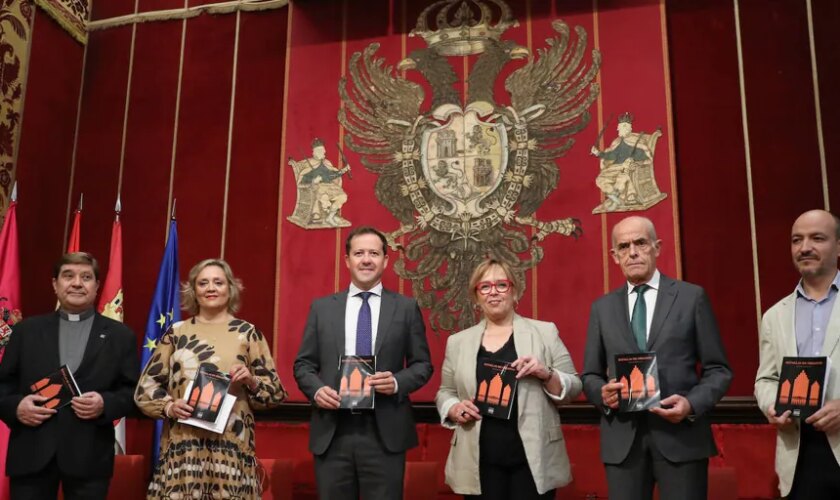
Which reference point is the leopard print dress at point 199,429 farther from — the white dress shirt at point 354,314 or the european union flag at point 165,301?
the european union flag at point 165,301

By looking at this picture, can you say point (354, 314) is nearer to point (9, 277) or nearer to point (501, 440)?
point (501, 440)

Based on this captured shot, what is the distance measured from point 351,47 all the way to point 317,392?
2.90 m

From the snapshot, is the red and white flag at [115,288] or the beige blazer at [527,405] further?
the red and white flag at [115,288]

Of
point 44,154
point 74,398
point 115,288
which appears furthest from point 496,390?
point 44,154

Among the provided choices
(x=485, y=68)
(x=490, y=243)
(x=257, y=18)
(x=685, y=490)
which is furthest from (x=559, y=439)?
(x=257, y=18)

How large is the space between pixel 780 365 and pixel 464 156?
2453mm

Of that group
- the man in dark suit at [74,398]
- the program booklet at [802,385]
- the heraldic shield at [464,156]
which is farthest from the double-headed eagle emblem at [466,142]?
the program booklet at [802,385]

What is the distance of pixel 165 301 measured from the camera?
15.3 ft

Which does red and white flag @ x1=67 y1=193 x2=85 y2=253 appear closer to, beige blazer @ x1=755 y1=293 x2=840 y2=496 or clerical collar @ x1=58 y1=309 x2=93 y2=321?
clerical collar @ x1=58 y1=309 x2=93 y2=321

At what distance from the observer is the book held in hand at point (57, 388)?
292 cm

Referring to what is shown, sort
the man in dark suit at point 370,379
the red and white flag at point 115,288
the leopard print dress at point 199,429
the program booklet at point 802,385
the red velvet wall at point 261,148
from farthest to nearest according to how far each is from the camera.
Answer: the red and white flag at point 115,288
the red velvet wall at point 261,148
the leopard print dress at point 199,429
the man in dark suit at point 370,379
the program booklet at point 802,385

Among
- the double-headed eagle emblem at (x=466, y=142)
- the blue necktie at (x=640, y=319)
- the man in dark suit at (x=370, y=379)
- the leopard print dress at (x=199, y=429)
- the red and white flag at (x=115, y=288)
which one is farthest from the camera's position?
the red and white flag at (x=115, y=288)

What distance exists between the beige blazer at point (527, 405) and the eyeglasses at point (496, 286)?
0.14 meters

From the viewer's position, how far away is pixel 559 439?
275cm
